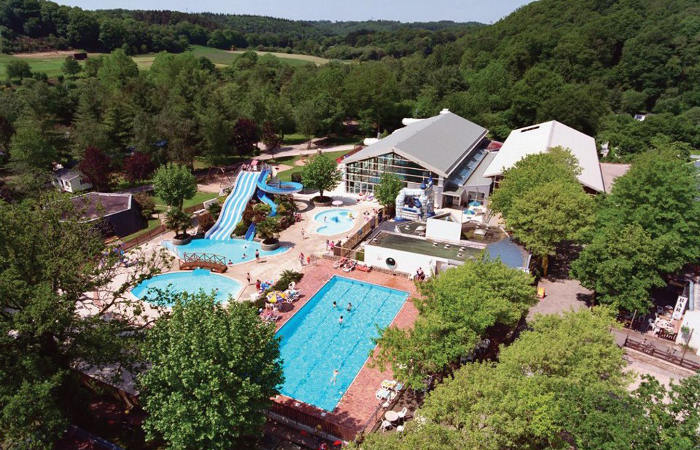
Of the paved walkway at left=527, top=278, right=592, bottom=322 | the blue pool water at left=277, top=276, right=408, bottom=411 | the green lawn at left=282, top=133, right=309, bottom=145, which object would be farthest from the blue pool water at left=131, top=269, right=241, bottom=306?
the green lawn at left=282, top=133, right=309, bottom=145

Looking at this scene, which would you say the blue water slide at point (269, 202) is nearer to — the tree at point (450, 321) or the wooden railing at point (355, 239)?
the wooden railing at point (355, 239)

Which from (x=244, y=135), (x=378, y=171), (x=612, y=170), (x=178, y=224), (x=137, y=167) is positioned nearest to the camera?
(x=178, y=224)

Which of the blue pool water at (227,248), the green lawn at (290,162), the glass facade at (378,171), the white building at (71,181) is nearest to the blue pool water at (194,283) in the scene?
the blue pool water at (227,248)

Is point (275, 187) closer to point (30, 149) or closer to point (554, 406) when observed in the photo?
point (30, 149)

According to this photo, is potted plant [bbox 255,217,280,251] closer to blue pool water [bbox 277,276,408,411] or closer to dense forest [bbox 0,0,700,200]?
blue pool water [bbox 277,276,408,411]

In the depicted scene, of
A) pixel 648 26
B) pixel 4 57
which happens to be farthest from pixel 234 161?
pixel 648 26

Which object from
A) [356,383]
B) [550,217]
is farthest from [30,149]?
[550,217]

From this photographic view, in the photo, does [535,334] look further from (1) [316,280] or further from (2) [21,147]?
(2) [21,147]
